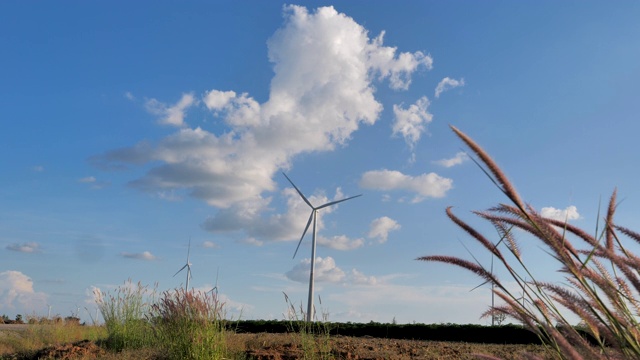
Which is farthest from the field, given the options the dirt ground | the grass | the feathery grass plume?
the feathery grass plume

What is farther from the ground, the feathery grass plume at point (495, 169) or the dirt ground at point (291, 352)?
the feathery grass plume at point (495, 169)

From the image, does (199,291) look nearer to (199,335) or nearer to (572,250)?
(199,335)

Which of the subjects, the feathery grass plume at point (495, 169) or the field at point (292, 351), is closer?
the feathery grass plume at point (495, 169)

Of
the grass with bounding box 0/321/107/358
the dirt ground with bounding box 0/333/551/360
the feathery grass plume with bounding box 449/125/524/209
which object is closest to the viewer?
the feathery grass plume with bounding box 449/125/524/209

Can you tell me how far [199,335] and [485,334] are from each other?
28.0 ft

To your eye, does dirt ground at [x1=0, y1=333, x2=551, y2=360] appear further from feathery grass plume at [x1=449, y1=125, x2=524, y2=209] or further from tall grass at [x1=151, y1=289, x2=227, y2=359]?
feathery grass plume at [x1=449, y1=125, x2=524, y2=209]

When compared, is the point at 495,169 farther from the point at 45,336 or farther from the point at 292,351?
the point at 45,336

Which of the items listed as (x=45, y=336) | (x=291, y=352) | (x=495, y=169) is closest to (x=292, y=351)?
(x=291, y=352)

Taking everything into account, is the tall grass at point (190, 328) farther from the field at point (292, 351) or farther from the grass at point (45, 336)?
the grass at point (45, 336)

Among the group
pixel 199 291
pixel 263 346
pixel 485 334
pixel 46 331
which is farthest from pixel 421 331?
pixel 46 331

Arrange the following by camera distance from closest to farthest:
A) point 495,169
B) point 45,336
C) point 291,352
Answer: point 495,169
point 291,352
point 45,336

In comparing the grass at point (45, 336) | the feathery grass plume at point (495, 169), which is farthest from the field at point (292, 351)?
the feathery grass plume at point (495, 169)

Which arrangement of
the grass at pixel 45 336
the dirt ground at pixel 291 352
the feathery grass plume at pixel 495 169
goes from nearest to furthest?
the feathery grass plume at pixel 495 169, the dirt ground at pixel 291 352, the grass at pixel 45 336

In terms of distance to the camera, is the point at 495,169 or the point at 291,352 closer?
the point at 495,169
